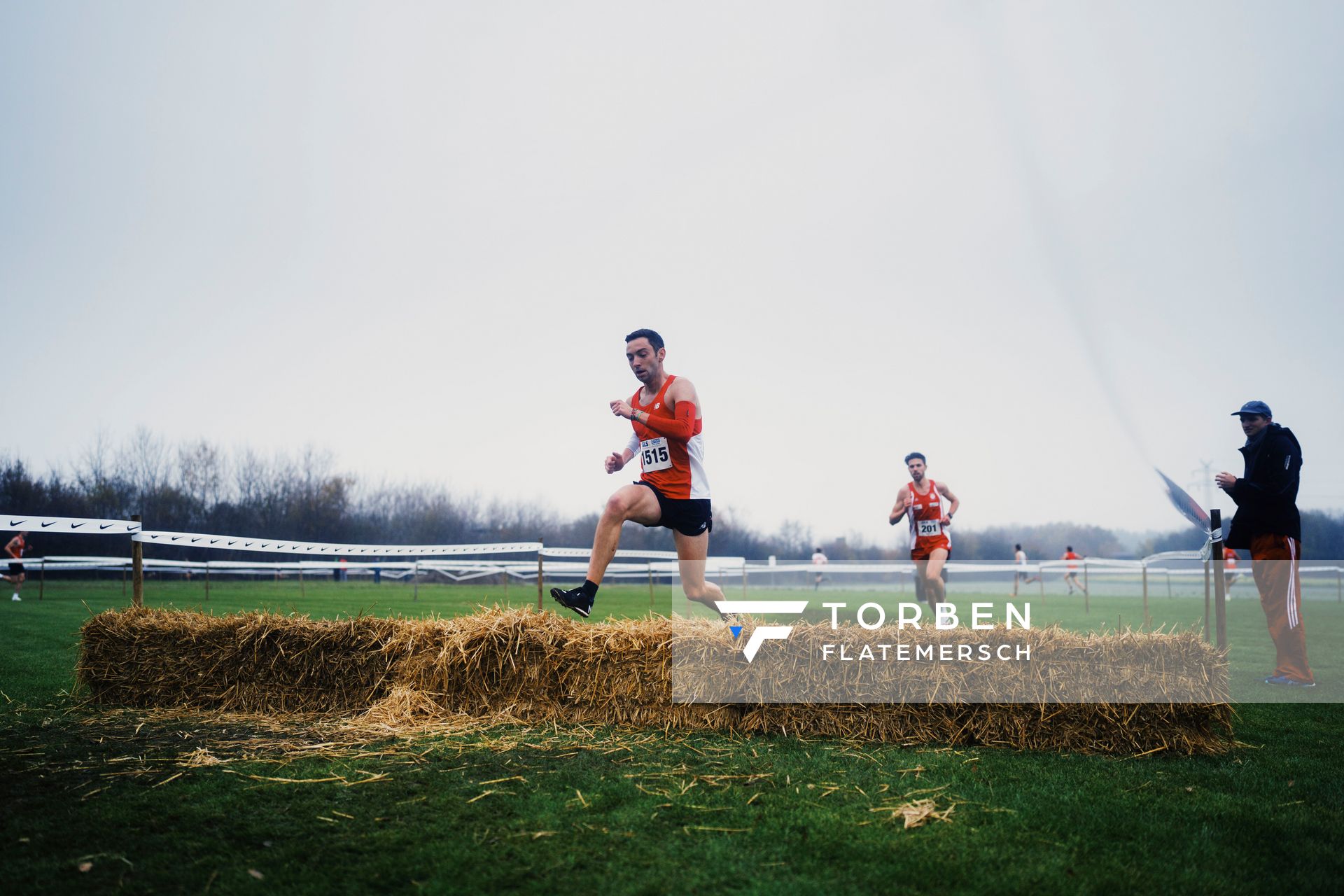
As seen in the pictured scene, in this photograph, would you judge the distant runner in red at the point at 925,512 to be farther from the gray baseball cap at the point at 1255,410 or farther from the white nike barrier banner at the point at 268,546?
the white nike barrier banner at the point at 268,546

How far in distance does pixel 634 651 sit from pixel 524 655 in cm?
82

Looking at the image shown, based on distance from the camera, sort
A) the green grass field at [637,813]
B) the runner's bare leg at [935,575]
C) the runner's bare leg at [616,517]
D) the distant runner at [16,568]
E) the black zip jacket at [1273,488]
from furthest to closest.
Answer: the distant runner at [16,568]
the runner's bare leg at [935,575]
the black zip jacket at [1273,488]
the runner's bare leg at [616,517]
the green grass field at [637,813]

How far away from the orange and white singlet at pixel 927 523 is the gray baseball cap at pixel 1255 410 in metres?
3.96

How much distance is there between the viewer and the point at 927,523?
11016 millimetres

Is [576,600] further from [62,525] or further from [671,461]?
[62,525]

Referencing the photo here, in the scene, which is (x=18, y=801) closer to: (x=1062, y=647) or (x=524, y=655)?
(x=524, y=655)

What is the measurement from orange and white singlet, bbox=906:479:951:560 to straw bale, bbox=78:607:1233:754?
6033mm

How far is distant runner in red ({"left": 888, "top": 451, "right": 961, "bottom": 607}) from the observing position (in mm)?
10969

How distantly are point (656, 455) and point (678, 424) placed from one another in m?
0.37

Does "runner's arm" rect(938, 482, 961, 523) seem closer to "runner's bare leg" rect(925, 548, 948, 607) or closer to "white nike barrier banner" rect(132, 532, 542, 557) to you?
"runner's bare leg" rect(925, 548, 948, 607)

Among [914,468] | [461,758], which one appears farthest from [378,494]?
[461,758]

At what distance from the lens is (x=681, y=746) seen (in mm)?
4633

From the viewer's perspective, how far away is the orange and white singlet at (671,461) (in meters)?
6.25

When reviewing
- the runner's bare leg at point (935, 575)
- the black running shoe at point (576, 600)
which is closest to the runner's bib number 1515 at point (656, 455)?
the black running shoe at point (576, 600)
